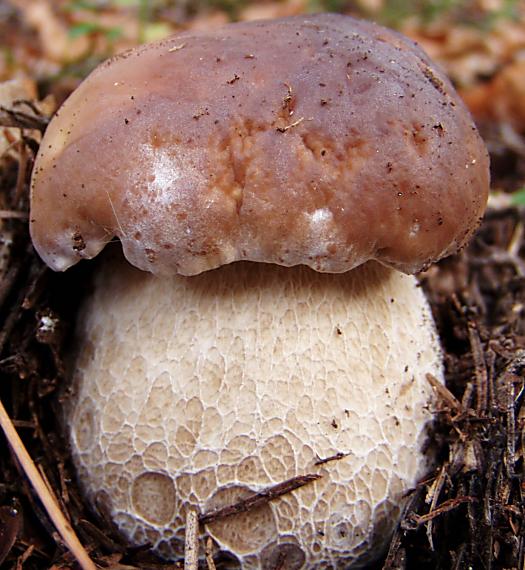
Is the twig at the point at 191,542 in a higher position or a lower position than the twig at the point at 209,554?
higher

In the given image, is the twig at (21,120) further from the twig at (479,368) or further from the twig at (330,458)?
the twig at (479,368)

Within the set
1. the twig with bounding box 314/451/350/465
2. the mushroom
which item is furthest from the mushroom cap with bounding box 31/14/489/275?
the twig with bounding box 314/451/350/465

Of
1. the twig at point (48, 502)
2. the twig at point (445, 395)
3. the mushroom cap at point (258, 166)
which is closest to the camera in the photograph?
the mushroom cap at point (258, 166)

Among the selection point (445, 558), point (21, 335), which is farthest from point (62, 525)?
point (445, 558)

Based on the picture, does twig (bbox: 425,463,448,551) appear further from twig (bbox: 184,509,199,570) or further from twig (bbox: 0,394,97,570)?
twig (bbox: 0,394,97,570)

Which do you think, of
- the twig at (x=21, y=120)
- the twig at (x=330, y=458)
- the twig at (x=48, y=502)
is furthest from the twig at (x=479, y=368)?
the twig at (x=21, y=120)

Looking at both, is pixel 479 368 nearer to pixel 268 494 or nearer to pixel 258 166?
pixel 268 494

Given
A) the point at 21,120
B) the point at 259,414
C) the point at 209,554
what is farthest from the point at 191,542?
the point at 21,120
